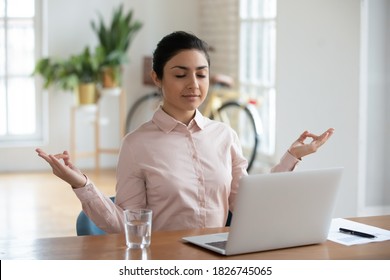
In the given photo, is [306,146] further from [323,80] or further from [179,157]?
[323,80]

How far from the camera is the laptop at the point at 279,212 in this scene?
2.00 meters

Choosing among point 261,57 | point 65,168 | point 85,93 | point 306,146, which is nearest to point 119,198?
point 65,168

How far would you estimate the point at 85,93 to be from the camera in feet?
23.7

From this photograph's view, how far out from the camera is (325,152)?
4.47 m

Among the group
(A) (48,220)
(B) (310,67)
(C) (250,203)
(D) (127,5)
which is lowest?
(A) (48,220)

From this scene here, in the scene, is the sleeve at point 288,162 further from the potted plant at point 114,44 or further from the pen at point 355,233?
the potted plant at point 114,44

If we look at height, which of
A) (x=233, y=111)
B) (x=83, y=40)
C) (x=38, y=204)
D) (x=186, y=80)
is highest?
(x=83, y=40)

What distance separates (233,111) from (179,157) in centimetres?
445

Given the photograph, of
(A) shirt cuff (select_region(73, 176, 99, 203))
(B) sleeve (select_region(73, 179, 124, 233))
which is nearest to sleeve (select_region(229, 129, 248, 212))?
(B) sleeve (select_region(73, 179, 124, 233))

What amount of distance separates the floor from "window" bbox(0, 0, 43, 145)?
0.46 metres

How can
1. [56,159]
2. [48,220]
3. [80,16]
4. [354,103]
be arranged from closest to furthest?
1. [56,159]
2. [354,103]
3. [48,220]
4. [80,16]
